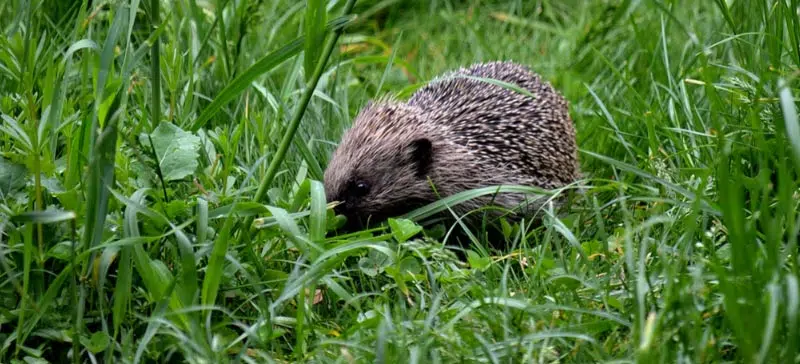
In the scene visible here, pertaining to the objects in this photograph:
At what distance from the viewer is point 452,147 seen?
5.07m

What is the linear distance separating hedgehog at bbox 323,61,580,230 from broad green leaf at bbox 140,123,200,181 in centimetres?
97

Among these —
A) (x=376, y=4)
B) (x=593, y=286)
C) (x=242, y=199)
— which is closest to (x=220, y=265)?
(x=242, y=199)

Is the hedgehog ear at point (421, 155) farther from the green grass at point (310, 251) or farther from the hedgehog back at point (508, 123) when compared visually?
the green grass at point (310, 251)

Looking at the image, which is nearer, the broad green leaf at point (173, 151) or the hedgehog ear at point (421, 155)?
the broad green leaf at point (173, 151)

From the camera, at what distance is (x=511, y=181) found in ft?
16.7

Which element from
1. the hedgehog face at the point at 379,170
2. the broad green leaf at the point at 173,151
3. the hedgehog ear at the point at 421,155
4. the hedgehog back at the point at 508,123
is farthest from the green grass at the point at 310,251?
the hedgehog back at the point at 508,123

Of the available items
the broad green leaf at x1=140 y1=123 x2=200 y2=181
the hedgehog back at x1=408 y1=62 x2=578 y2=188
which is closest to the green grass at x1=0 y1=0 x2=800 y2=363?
the broad green leaf at x1=140 y1=123 x2=200 y2=181

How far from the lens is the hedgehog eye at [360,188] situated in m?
4.75

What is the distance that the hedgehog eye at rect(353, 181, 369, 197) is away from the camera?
15.6 feet

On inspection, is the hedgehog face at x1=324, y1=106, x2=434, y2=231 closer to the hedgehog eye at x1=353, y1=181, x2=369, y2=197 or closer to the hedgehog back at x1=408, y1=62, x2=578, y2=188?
the hedgehog eye at x1=353, y1=181, x2=369, y2=197

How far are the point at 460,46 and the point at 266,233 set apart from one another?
3.47 metres

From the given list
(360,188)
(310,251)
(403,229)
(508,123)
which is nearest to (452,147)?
(508,123)

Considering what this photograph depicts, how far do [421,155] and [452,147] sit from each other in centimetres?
19

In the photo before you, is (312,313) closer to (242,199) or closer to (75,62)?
(242,199)
